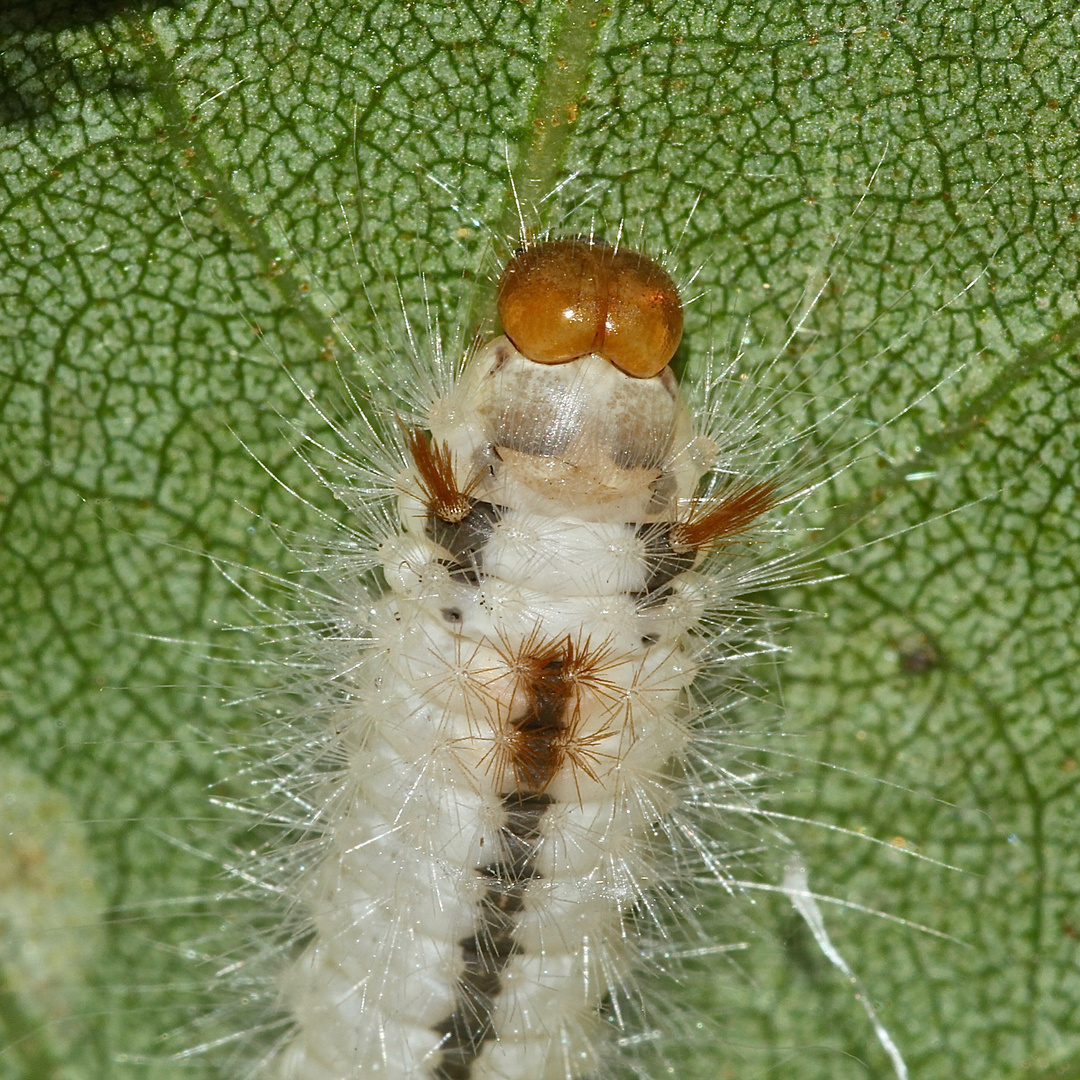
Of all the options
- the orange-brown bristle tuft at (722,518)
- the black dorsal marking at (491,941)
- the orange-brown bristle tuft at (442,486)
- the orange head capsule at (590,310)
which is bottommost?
the black dorsal marking at (491,941)

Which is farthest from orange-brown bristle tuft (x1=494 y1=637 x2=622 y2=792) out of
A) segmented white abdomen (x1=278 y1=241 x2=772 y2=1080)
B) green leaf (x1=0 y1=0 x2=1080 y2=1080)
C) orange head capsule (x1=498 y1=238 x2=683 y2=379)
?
green leaf (x1=0 y1=0 x2=1080 y2=1080)

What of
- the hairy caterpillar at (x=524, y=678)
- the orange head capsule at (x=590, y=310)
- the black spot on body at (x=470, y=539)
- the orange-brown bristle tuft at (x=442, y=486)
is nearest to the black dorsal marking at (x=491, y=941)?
the hairy caterpillar at (x=524, y=678)

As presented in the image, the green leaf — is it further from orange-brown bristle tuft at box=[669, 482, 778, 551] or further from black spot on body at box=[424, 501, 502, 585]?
black spot on body at box=[424, 501, 502, 585]

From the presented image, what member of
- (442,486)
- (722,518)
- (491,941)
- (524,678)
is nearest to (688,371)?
(722,518)

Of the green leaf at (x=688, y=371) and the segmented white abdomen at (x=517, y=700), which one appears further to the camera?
the green leaf at (x=688, y=371)

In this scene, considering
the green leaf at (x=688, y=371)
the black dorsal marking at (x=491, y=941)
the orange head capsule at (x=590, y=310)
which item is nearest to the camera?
the orange head capsule at (x=590, y=310)

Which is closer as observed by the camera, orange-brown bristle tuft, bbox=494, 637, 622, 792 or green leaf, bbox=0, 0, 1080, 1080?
orange-brown bristle tuft, bbox=494, 637, 622, 792

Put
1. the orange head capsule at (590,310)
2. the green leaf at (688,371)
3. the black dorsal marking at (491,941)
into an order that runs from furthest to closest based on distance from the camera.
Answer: the green leaf at (688,371) < the black dorsal marking at (491,941) < the orange head capsule at (590,310)

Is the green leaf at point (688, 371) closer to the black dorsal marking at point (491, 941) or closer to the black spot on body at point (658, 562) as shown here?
the black spot on body at point (658, 562)
